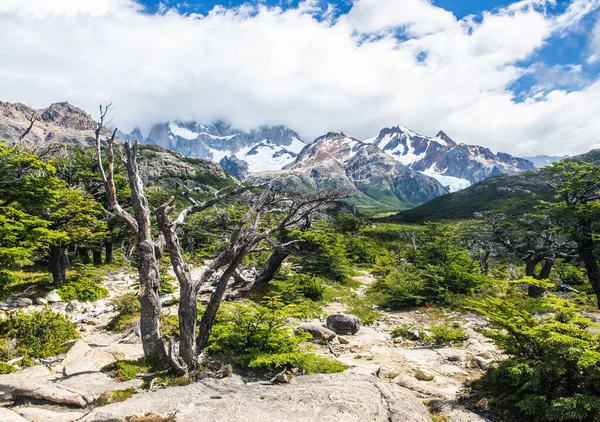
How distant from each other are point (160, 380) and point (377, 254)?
109 feet

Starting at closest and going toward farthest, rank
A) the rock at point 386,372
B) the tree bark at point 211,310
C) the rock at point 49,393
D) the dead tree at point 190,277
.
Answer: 1. the rock at point 49,393
2. the dead tree at point 190,277
3. the rock at point 386,372
4. the tree bark at point 211,310

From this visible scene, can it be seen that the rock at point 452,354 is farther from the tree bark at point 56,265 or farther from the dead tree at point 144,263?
the tree bark at point 56,265

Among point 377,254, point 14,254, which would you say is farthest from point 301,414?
point 377,254

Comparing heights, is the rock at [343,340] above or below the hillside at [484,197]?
below

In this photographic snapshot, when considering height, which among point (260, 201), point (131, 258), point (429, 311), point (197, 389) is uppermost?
point (260, 201)

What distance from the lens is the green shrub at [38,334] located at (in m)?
10.1

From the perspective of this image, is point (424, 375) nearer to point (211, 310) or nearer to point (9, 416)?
point (211, 310)

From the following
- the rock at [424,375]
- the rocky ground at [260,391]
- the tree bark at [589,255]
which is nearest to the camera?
the rocky ground at [260,391]

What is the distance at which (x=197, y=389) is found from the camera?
796 centimetres

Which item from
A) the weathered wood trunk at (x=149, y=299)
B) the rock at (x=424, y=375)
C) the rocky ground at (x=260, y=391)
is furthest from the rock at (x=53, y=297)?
the rock at (x=424, y=375)

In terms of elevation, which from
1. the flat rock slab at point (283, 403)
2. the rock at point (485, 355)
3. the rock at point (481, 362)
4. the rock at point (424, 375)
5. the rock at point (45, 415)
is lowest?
the rock at point (485, 355)

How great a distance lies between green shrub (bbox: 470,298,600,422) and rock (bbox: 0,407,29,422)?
31.7 feet

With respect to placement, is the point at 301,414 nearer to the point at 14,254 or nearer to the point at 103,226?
the point at 14,254

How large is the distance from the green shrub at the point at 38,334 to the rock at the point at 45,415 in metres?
3.84
